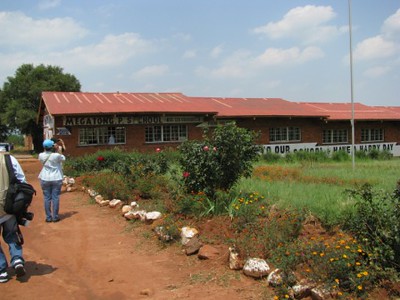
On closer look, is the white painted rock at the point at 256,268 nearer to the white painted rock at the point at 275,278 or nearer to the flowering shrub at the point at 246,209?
the white painted rock at the point at 275,278

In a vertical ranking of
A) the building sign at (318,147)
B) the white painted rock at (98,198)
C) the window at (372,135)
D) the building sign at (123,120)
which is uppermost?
the building sign at (123,120)

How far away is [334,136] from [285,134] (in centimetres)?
395

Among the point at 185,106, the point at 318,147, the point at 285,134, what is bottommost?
the point at 318,147

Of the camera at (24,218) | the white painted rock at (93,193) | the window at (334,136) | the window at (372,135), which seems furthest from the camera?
the window at (372,135)

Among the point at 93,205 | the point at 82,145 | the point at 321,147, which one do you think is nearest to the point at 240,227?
the point at 93,205

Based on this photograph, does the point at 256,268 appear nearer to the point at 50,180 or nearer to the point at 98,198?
the point at 50,180

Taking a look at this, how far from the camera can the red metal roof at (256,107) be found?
24359mm

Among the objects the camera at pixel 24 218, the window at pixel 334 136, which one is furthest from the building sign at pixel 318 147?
the camera at pixel 24 218

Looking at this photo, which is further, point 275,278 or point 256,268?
point 256,268

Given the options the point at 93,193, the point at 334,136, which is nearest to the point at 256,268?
the point at 93,193

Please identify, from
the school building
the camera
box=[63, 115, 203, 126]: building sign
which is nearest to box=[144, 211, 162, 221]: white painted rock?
the camera


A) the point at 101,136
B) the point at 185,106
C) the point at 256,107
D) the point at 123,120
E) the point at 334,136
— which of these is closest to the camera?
the point at 101,136

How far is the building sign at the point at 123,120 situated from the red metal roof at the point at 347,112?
9719 millimetres

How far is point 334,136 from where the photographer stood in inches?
1094
